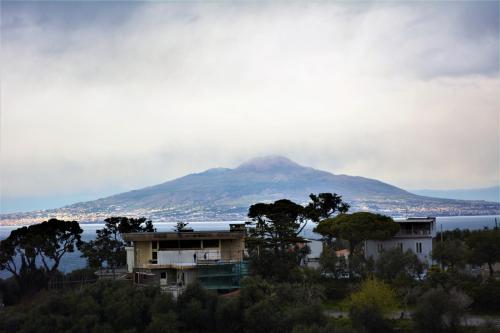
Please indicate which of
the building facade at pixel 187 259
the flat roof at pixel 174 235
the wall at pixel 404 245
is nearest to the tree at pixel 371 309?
the building facade at pixel 187 259

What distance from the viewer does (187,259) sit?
41344mm

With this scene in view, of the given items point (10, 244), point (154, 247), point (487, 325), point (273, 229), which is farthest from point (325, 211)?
point (487, 325)

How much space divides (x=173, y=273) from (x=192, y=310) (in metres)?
8.34

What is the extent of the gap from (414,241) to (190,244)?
18.7 m

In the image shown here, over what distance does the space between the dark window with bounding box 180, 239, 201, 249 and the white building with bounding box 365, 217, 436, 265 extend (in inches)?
594

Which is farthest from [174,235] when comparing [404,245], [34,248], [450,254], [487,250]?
[487,250]

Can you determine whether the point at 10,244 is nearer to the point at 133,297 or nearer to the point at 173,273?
the point at 173,273

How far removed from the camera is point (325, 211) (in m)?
61.2

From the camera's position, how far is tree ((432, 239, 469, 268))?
4522 cm

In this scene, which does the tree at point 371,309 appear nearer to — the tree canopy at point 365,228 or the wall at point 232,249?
the wall at point 232,249

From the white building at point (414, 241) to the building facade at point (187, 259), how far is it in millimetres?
12721

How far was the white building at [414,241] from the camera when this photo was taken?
5209 cm

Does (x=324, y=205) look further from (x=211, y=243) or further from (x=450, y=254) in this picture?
(x=211, y=243)

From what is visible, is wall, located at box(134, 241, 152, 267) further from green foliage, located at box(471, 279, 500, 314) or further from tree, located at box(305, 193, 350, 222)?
tree, located at box(305, 193, 350, 222)
